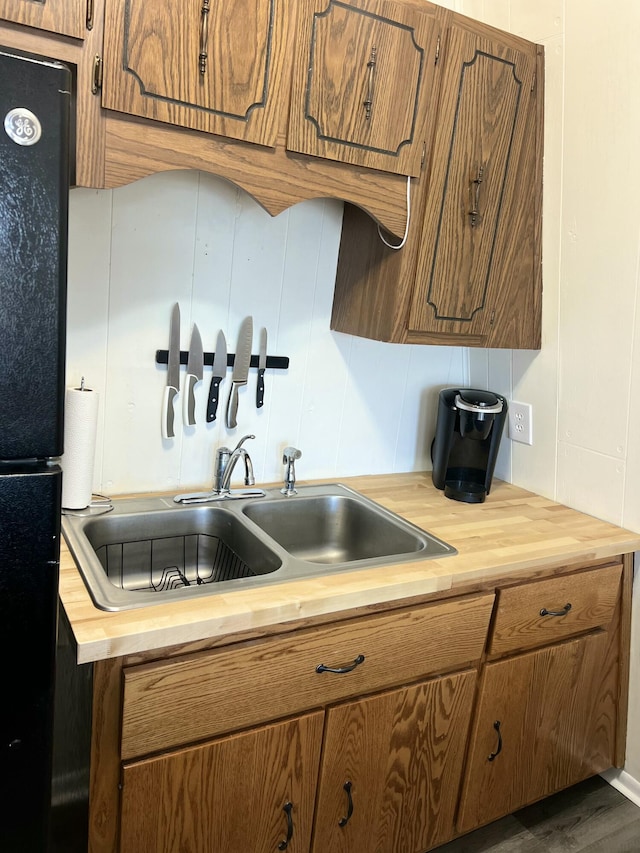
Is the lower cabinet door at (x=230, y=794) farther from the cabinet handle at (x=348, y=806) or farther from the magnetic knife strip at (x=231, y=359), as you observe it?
the magnetic knife strip at (x=231, y=359)

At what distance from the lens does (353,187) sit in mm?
1541

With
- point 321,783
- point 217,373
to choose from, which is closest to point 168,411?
point 217,373

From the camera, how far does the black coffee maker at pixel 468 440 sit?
1.95m

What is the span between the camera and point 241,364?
1775mm

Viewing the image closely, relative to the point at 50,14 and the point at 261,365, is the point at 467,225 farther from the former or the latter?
the point at 50,14

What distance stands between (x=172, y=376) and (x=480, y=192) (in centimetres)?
93

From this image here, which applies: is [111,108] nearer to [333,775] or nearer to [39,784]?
[39,784]

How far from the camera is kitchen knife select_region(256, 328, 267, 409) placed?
5.92 ft

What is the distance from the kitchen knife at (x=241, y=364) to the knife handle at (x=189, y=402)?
4.0 inches

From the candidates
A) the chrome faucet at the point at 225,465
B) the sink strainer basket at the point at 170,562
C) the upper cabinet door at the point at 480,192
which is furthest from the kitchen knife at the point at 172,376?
the upper cabinet door at the point at 480,192

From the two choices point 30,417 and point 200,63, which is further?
point 200,63

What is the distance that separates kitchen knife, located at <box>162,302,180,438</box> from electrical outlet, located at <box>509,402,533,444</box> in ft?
3.52

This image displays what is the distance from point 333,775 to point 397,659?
0.28m

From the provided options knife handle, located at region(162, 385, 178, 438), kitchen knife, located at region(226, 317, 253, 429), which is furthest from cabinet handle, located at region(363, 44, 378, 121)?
knife handle, located at region(162, 385, 178, 438)
